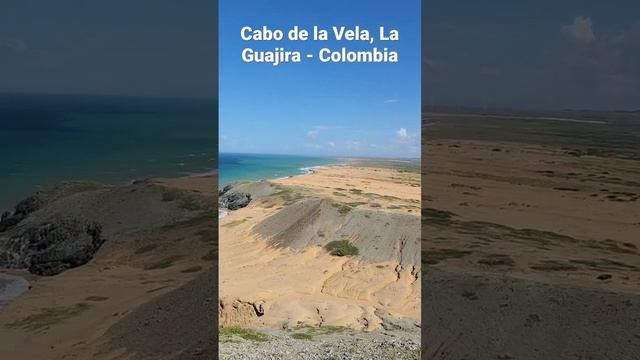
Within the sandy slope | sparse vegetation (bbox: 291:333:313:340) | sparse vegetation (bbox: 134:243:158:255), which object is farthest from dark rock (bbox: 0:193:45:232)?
the sandy slope

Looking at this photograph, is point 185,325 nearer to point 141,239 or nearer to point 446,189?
point 141,239

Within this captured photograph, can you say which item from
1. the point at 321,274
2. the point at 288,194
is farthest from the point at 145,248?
the point at 288,194

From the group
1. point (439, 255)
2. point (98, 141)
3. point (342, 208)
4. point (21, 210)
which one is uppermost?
point (98, 141)

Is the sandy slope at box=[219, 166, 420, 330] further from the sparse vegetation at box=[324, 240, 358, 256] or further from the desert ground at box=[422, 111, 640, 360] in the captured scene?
the desert ground at box=[422, 111, 640, 360]

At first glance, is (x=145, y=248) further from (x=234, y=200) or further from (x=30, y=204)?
(x=234, y=200)

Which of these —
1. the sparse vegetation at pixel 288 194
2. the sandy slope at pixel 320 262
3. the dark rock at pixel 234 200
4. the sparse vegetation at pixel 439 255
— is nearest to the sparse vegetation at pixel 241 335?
the sandy slope at pixel 320 262

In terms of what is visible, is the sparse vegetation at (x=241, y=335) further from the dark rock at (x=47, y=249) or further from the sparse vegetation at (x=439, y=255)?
the dark rock at (x=47, y=249)

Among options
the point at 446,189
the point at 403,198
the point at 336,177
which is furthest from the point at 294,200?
the point at 446,189
